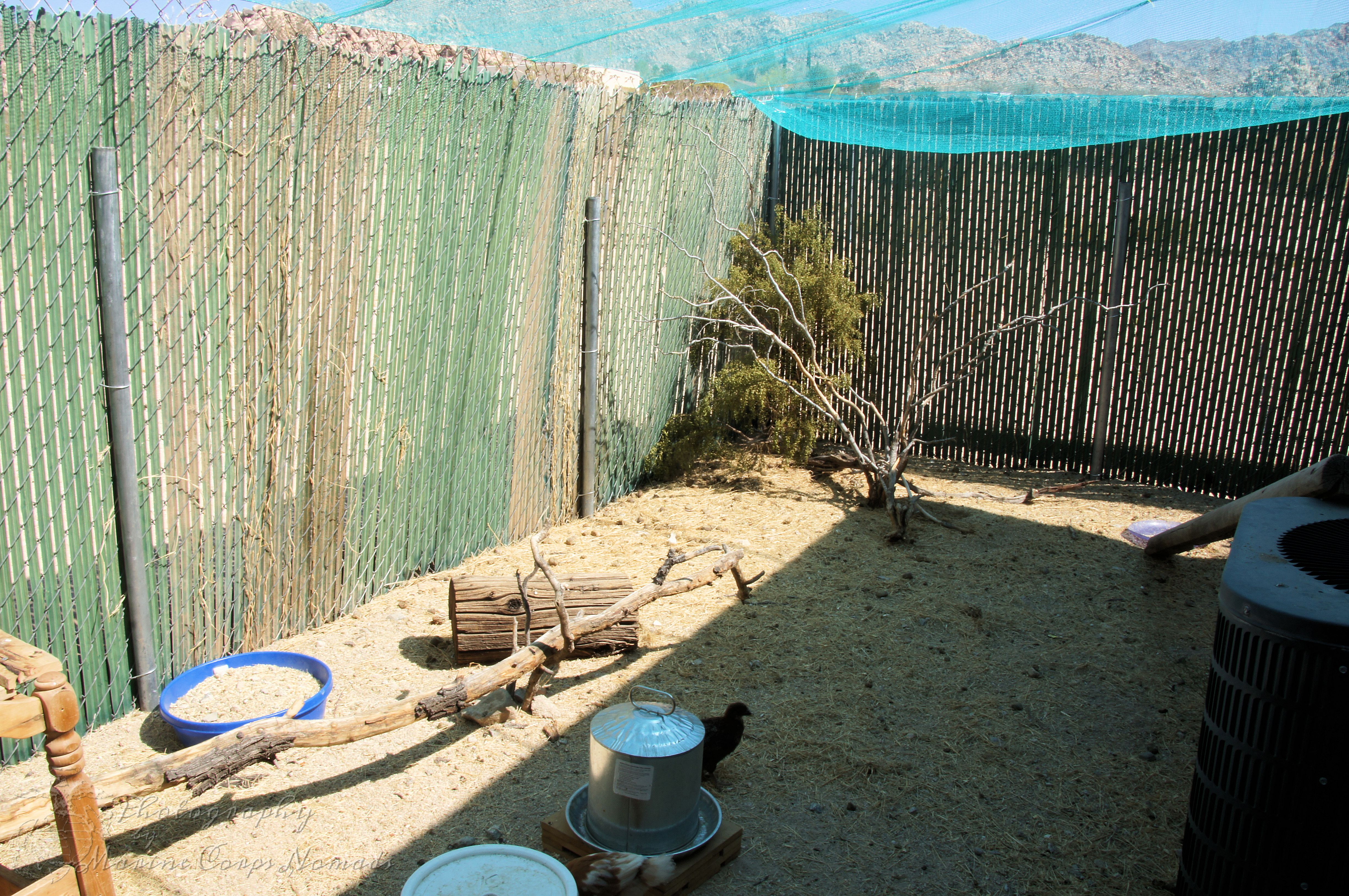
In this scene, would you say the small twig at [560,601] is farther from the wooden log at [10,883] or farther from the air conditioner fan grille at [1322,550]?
the air conditioner fan grille at [1322,550]

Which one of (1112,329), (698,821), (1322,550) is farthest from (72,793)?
(1112,329)

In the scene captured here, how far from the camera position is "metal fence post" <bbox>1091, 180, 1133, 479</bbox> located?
21.4ft

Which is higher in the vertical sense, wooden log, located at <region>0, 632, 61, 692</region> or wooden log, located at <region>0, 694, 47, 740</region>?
wooden log, located at <region>0, 632, 61, 692</region>

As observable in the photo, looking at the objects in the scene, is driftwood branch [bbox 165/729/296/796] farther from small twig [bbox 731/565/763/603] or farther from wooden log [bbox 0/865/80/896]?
small twig [bbox 731/565/763/603]

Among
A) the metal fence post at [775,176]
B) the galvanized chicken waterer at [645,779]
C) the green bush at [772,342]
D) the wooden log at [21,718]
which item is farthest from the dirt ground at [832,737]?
the metal fence post at [775,176]

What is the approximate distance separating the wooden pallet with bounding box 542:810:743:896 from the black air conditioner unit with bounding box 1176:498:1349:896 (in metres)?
1.23

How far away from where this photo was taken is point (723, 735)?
3.11 m

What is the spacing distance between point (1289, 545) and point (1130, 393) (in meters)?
4.52

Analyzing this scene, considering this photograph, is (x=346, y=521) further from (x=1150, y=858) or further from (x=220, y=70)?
(x=1150, y=858)

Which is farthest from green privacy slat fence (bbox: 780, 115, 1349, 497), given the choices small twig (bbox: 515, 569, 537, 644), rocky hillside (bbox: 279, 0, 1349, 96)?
small twig (bbox: 515, 569, 537, 644)

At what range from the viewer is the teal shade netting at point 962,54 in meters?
5.16

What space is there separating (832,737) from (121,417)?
2859mm

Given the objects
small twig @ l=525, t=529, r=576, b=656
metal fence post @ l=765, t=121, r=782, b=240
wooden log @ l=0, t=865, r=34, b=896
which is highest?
metal fence post @ l=765, t=121, r=782, b=240

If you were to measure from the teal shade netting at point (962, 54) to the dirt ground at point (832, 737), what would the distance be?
2.70 m
